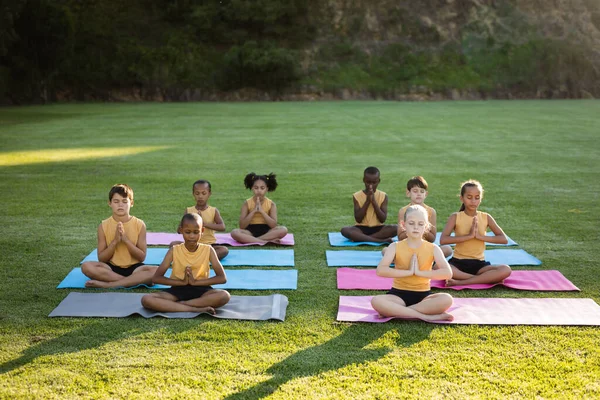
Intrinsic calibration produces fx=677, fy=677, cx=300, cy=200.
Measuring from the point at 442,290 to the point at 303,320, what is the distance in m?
1.65

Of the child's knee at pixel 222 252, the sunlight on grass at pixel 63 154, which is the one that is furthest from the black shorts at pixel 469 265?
the sunlight on grass at pixel 63 154

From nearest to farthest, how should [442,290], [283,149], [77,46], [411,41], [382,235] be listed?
1. [442,290]
2. [382,235]
3. [283,149]
4. [77,46]
5. [411,41]

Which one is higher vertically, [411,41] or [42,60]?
[411,41]

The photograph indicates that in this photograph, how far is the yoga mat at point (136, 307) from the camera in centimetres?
585

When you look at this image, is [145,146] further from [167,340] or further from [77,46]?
[77,46]

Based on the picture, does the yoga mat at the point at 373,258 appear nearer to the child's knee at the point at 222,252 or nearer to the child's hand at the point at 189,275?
the child's knee at the point at 222,252

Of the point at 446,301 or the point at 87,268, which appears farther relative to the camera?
the point at 87,268

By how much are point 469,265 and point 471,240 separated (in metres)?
0.28

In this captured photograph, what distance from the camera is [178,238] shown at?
8695mm

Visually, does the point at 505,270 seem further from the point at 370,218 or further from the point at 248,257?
the point at 248,257

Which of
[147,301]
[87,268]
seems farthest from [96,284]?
[147,301]

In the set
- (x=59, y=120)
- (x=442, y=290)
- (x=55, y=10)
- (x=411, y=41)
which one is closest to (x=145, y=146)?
(x=59, y=120)

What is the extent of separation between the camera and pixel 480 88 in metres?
50.8

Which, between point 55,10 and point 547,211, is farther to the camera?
point 55,10
